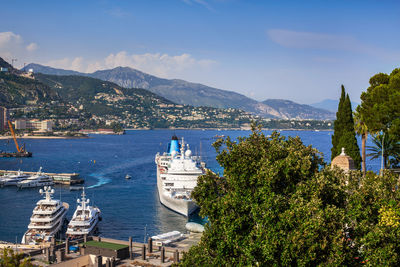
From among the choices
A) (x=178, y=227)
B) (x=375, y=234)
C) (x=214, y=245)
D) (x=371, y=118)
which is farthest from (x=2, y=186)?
(x=375, y=234)

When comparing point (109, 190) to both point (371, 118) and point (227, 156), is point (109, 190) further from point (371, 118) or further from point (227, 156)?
point (227, 156)

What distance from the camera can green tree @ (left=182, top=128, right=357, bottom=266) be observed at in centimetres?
1262

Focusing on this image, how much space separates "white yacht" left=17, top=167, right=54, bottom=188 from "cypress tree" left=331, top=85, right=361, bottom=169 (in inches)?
1936

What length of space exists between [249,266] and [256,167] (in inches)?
162

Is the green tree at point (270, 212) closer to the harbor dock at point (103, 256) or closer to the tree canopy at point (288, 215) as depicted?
the tree canopy at point (288, 215)

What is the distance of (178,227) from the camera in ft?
134

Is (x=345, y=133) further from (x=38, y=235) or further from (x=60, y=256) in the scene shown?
(x=38, y=235)

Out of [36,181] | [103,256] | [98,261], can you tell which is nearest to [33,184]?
[36,181]

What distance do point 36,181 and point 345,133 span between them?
A: 5116cm

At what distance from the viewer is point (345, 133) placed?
114 feet

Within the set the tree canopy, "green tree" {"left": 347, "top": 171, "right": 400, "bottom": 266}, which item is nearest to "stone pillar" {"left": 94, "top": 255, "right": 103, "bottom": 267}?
the tree canopy

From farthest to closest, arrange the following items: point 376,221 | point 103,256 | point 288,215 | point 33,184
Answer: point 33,184 < point 103,256 < point 376,221 < point 288,215

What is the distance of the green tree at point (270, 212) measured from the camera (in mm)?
12617

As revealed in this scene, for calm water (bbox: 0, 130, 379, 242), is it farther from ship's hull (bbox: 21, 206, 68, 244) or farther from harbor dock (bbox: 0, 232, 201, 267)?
harbor dock (bbox: 0, 232, 201, 267)
